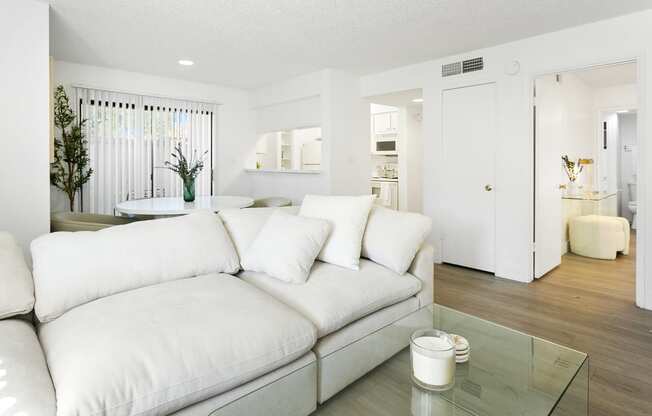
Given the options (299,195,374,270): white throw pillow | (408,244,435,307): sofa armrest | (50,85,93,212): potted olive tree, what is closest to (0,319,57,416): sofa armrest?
(299,195,374,270): white throw pillow

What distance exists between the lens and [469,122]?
4211mm

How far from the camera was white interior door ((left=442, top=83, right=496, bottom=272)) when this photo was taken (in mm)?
4098

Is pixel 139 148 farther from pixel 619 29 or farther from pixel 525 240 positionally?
pixel 619 29

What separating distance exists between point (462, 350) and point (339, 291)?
67 centimetres

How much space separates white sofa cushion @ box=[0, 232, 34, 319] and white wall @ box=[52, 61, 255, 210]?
12.1 ft

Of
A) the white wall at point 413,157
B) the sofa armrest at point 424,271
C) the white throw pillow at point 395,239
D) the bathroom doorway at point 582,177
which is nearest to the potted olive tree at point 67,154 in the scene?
the white throw pillow at point 395,239

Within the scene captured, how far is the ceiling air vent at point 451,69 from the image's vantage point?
425 centimetres

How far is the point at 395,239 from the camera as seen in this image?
242 cm

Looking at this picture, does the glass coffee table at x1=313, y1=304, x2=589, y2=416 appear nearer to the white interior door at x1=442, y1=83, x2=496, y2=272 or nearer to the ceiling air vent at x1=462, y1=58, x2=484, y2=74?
the white interior door at x1=442, y1=83, x2=496, y2=272

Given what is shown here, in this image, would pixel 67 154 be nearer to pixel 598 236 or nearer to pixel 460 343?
pixel 460 343

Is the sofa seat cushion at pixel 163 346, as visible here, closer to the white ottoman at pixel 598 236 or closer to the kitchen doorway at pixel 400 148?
the white ottoman at pixel 598 236

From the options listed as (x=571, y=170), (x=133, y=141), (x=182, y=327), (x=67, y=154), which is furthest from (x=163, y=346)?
(x=571, y=170)

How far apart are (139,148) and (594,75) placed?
6399mm

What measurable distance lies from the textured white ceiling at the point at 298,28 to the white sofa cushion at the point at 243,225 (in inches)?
66.6
